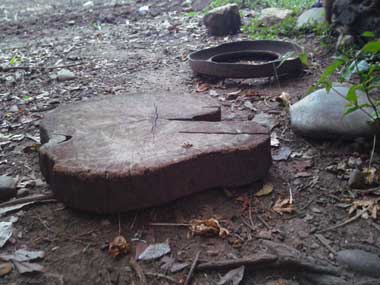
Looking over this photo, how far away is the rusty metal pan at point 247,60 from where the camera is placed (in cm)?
340

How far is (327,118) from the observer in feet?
7.45

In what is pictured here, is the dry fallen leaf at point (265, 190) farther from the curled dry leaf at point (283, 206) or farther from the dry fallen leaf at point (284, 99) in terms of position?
the dry fallen leaf at point (284, 99)

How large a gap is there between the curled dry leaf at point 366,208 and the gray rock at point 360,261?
251 millimetres

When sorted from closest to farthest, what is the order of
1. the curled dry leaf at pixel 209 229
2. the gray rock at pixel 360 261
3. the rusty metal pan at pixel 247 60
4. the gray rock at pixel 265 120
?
the gray rock at pixel 360 261 < the curled dry leaf at pixel 209 229 < the gray rock at pixel 265 120 < the rusty metal pan at pixel 247 60

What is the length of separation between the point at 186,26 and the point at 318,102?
4258 mm

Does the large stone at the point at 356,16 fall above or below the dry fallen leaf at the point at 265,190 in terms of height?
above

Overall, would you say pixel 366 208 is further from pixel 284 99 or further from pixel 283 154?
pixel 284 99

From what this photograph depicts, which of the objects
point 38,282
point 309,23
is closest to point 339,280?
point 38,282

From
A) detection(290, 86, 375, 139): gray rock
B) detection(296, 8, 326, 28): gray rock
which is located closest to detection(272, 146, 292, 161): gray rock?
detection(290, 86, 375, 139): gray rock

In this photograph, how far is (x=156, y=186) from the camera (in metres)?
1.76

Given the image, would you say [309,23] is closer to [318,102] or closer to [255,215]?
[318,102]

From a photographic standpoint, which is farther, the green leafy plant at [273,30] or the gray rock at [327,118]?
the green leafy plant at [273,30]

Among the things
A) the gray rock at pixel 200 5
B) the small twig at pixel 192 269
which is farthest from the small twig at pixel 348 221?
the gray rock at pixel 200 5

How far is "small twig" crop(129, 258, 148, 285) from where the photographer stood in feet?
4.93
